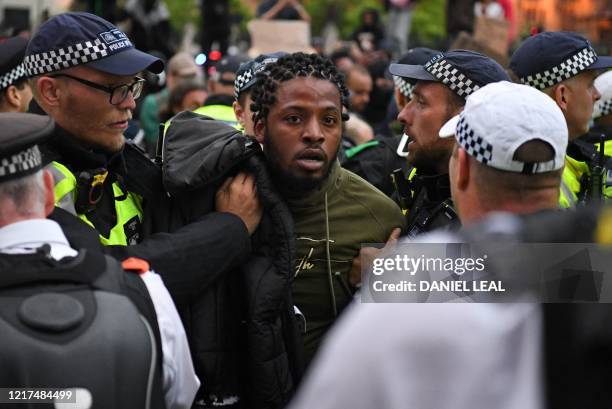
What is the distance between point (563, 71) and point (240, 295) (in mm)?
2230

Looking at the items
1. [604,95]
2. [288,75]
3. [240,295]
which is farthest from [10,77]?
[604,95]

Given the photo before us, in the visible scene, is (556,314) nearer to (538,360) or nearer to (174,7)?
(538,360)

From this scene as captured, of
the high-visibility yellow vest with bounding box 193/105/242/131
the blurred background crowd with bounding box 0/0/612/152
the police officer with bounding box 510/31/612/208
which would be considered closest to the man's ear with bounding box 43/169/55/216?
the police officer with bounding box 510/31/612/208

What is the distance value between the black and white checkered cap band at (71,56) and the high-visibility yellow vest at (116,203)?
16.8 inches

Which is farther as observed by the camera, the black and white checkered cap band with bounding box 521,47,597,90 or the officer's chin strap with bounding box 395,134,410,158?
the officer's chin strap with bounding box 395,134,410,158

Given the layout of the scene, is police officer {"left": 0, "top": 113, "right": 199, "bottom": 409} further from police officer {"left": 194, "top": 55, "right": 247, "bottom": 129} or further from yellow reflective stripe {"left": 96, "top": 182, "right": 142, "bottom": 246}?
police officer {"left": 194, "top": 55, "right": 247, "bottom": 129}

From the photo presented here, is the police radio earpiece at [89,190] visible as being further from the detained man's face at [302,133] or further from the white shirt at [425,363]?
the white shirt at [425,363]

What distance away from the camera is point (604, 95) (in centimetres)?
573

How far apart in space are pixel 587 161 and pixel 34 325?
3.16 meters

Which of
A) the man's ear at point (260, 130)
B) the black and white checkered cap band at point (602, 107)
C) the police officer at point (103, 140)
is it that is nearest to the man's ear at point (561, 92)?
the black and white checkered cap band at point (602, 107)

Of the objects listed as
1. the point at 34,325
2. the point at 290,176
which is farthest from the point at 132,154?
the point at 34,325

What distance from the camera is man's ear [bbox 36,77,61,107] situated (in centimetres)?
365

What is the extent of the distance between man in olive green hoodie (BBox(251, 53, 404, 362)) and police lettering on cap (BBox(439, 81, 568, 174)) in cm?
107

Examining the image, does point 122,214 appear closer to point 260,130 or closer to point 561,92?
point 260,130
